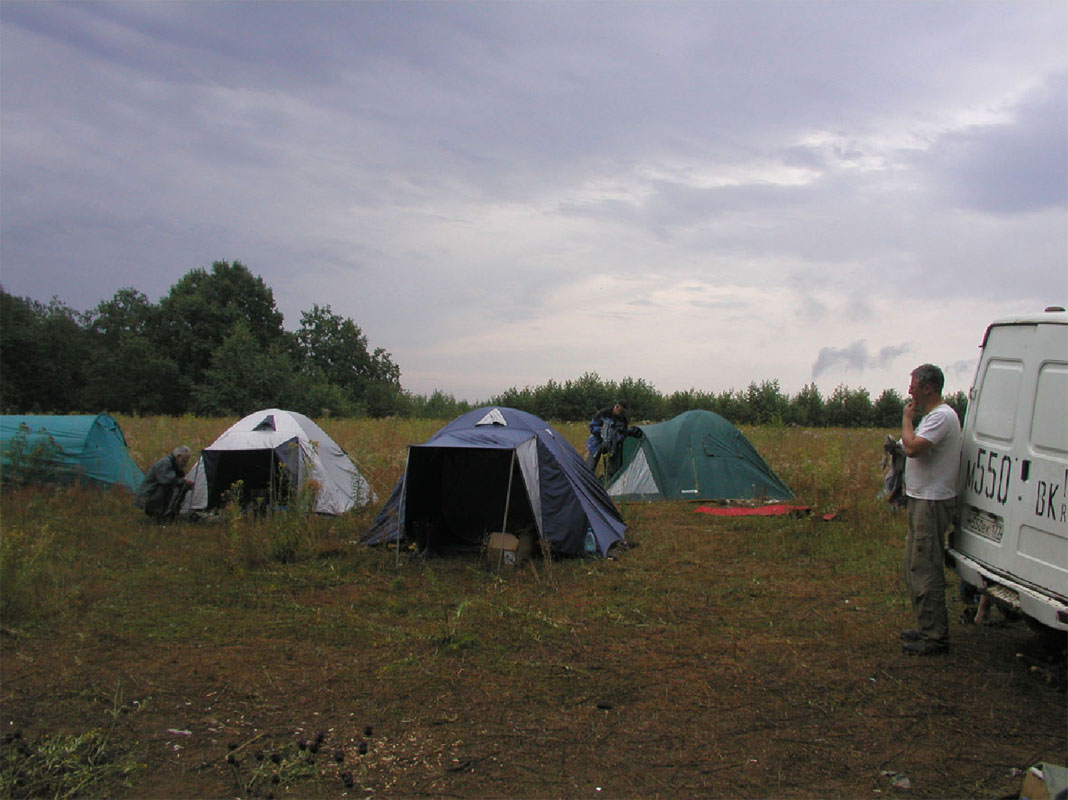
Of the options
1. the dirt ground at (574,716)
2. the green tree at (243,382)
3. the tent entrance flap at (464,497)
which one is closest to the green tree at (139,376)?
the green tree at (243,382)

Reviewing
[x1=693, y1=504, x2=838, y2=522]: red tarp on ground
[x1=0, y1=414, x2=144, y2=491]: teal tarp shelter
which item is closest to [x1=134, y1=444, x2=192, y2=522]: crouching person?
[x1=0, y1=414, x2=144, y2=491]: teal tarp shelter

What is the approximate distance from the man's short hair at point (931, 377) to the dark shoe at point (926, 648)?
68.5 inches

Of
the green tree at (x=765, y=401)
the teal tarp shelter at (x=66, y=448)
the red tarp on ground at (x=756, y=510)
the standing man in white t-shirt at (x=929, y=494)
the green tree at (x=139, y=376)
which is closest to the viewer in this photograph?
the standing man in white t-shirt at (x=929, y=494)

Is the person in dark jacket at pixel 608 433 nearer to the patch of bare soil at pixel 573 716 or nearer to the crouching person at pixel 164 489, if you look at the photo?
the crouching person at pixel 164 489

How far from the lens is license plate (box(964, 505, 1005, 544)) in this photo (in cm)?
469

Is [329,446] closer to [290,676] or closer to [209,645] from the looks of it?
[209,645]

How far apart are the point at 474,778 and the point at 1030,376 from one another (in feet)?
12.6

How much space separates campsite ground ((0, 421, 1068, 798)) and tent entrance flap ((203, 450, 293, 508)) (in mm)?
2638

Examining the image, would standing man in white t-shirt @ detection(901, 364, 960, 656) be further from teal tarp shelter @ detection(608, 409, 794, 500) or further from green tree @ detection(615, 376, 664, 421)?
green tree @ detection(615, 376, 664, 421)

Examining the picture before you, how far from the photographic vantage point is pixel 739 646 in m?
5.64

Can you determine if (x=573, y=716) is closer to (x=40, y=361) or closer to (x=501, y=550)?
(x=501, y=550)

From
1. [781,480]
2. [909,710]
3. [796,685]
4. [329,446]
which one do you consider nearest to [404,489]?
[329,446]

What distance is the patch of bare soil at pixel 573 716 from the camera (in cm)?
365

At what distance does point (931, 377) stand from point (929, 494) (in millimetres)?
802
